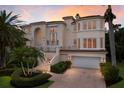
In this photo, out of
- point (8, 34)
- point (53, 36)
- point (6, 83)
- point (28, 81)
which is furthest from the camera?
point (53, 36)

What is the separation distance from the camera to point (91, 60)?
19922 millimetres

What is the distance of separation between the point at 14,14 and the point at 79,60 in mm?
8645

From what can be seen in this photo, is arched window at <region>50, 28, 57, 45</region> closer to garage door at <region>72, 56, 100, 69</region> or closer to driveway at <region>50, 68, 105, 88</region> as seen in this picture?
garage door at <region>72, 56, 100, 69</region>

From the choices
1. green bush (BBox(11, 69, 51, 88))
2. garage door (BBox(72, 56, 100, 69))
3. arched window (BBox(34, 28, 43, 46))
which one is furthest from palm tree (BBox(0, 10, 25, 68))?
garage door (BBox(72, 56, 100, 69))

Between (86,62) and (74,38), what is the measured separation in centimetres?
370

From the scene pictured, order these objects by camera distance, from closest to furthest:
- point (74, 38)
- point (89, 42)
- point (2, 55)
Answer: point (2, 55) < point (89, 42) < point (74, 38)

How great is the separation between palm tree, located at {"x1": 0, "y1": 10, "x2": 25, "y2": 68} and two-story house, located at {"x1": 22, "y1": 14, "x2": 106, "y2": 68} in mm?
4669

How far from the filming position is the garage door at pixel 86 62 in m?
19.7

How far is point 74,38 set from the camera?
22.4 meters

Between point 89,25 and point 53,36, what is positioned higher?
point 89,25

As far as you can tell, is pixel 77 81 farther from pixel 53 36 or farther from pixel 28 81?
pixel 53 36

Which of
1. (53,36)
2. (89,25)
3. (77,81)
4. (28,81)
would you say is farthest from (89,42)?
(28,81)
